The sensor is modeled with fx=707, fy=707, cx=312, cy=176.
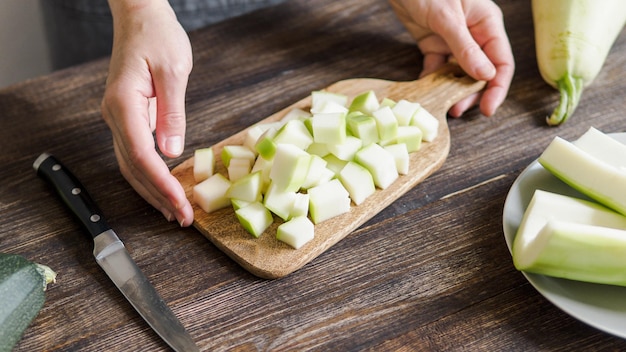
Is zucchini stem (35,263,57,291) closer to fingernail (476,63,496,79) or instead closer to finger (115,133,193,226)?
finger (115,133,193,226)

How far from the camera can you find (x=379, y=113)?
147cm

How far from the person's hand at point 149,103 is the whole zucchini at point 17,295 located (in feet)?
0.85

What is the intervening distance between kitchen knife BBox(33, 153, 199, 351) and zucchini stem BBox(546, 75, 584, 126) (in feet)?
3.09

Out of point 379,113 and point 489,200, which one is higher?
point 379,113

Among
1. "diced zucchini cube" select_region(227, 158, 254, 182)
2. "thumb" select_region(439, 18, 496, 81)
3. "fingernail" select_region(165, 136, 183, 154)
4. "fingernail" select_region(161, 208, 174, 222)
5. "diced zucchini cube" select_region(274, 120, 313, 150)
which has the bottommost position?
"thumb" select_region(439, 18, 496, 81)

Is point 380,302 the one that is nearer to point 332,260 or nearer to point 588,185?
point 332,260

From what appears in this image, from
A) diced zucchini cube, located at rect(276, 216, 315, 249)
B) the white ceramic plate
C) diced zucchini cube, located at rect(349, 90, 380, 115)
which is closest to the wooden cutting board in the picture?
diced zucchini cube, located at rect(276, 216, 315, 249)

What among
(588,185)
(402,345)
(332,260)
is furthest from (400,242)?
(588,185)

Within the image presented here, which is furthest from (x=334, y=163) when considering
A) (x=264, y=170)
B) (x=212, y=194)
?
(x=212, y=194)

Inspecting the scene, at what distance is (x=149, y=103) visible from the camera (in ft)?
4.76

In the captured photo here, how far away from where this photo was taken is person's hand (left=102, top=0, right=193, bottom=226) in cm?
131

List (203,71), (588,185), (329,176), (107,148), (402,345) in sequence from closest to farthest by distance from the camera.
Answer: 1. (402,345)
2. (588,185)
3. (329,176)
4. (107,148)
5. (203,71)

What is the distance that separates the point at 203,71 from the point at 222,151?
368mm

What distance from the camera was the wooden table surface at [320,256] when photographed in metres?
1.18
